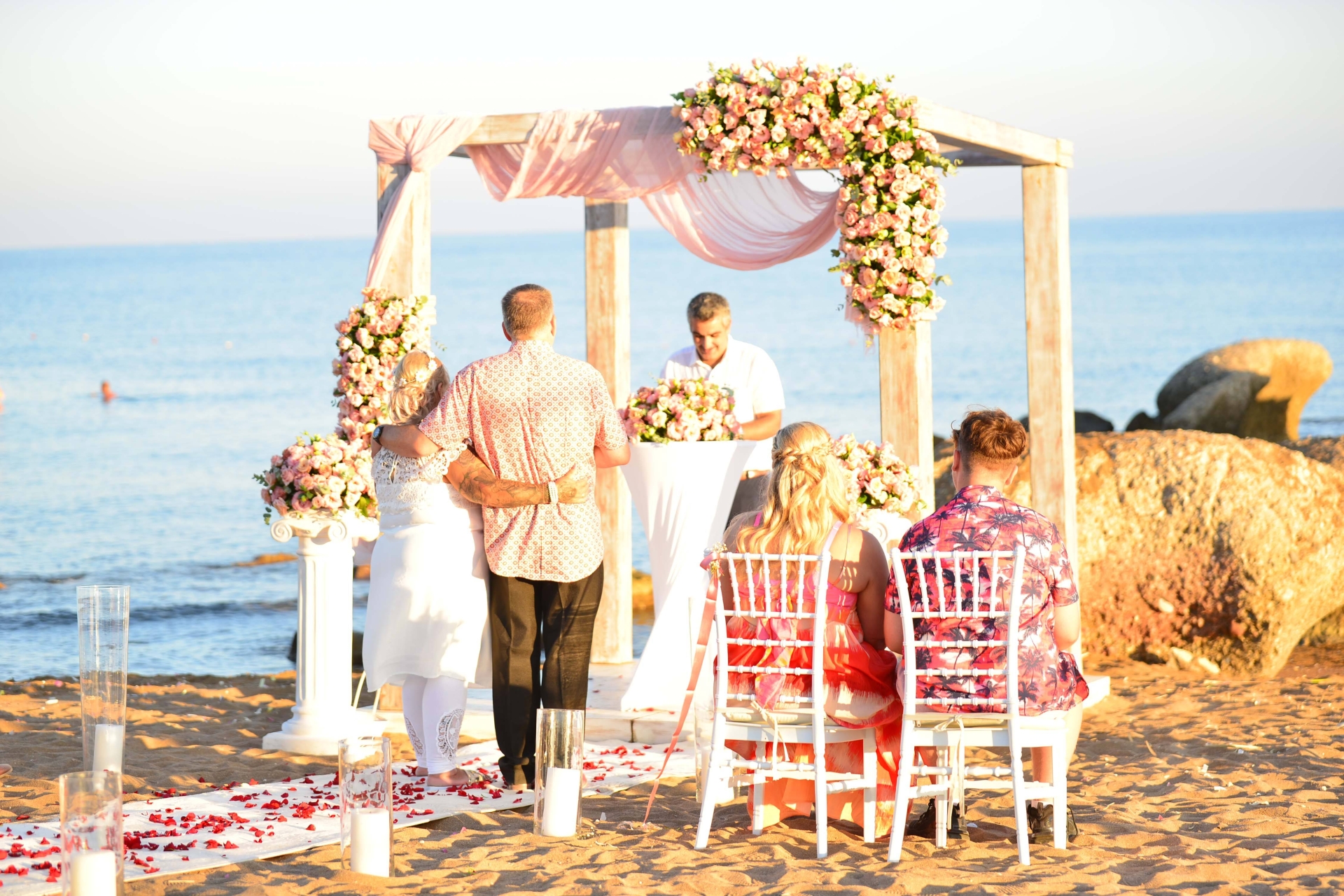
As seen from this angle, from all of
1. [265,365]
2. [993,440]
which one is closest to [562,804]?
[993,440]

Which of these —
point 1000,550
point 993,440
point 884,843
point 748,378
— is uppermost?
point 748,378

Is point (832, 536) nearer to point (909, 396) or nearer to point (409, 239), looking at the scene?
point (909, 396)

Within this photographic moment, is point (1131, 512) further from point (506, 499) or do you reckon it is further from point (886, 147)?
point (506, 499)

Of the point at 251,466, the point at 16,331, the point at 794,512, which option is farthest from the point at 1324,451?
the point at 16,331

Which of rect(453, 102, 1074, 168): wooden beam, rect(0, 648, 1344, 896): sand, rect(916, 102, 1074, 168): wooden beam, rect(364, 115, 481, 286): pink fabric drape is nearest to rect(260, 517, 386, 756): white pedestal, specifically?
rect(0, 648, 1344, 896): sand

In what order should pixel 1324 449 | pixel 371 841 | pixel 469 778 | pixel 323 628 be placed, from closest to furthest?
pixel 371 841 → pixel 469 778 → pixel 323 628 → pixel 1324 449

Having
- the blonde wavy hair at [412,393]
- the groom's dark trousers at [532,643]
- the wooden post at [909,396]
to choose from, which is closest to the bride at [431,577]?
the blonde wavy hair at [412,393]

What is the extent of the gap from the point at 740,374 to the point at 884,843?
9.23ft

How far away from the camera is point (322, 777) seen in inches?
241

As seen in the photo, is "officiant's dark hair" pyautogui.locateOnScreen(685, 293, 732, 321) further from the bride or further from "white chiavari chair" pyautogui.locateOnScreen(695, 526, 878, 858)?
"white chiavari chair" pyautogui.locateOnScreen(695, 526, 878, 858)

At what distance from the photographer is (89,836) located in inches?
154

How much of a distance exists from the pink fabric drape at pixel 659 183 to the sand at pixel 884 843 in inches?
111

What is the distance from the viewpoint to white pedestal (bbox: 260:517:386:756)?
22.3 feet

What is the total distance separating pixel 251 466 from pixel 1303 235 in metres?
93.9
